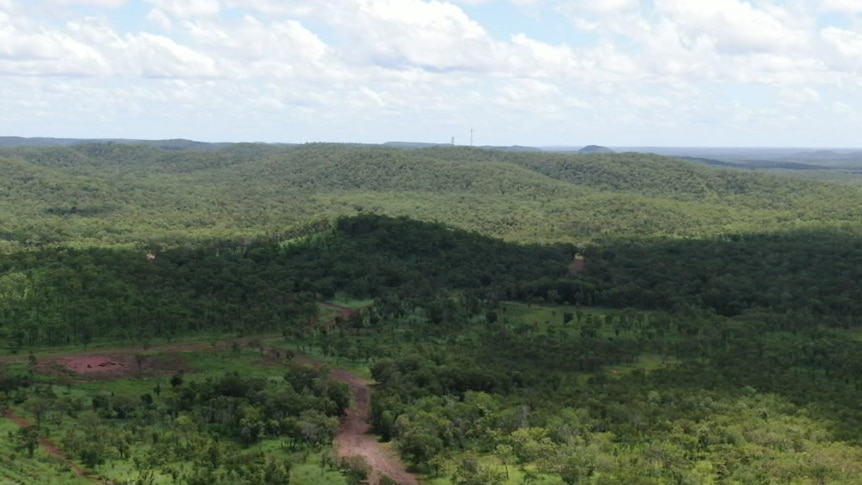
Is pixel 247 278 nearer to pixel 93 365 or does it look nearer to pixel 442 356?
pixel 93 365

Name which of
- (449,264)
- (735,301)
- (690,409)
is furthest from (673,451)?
(449,264)

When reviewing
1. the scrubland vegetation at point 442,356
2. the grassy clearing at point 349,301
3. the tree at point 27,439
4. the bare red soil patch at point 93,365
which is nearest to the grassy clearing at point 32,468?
the scrubland vegetation at point 442,356

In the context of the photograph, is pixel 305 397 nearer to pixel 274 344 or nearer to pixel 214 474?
pixel 214 474

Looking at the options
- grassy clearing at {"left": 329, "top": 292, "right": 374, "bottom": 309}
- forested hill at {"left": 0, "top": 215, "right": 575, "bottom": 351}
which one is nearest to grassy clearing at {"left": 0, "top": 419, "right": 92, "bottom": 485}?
forested hill at {"left": 0, "top": 215, "right": 575, "bottom": 351}

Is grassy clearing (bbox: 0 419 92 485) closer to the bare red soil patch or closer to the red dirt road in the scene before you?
the red dirt road

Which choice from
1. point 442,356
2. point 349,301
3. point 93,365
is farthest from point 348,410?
point 349,301

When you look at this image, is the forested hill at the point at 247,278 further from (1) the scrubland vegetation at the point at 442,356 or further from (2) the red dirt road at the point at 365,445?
(2) the red dirt road at the point at 365,445
